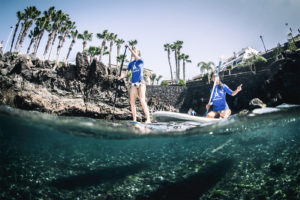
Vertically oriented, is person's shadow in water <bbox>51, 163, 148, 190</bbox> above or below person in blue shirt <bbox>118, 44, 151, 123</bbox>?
below

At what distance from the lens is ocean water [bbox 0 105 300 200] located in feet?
18.7

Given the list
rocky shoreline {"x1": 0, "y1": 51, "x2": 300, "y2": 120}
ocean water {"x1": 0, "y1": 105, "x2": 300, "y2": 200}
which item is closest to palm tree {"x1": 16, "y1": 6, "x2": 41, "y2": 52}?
rocky shoreline {"x1": 0, "y1": 51, "x2": 300, "y2": 120}

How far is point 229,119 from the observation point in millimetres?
6578

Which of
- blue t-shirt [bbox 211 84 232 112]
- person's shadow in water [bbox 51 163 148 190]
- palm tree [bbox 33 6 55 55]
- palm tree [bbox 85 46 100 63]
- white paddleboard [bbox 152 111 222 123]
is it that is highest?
palm tree [bbox 33 6 55 55]

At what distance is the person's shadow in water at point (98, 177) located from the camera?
19.1 ft

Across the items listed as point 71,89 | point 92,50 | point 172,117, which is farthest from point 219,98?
point 92,50

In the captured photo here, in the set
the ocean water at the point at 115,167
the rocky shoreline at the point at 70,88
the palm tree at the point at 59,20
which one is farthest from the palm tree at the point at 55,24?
the ocean water at the point at 115,167

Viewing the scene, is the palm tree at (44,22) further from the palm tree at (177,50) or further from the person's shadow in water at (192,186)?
the person's shadow in water at (192,186)

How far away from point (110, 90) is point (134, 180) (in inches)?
318

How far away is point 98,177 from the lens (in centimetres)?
670

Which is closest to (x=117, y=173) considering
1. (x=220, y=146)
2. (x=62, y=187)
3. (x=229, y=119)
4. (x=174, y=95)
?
(x=62, y=187)

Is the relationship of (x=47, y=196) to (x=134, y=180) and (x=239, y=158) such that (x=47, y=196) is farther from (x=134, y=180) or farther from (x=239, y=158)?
(x=239, y=158)

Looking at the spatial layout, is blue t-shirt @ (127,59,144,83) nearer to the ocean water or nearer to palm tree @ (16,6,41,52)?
the ocean water

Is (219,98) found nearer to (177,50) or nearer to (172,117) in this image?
(172,117)
